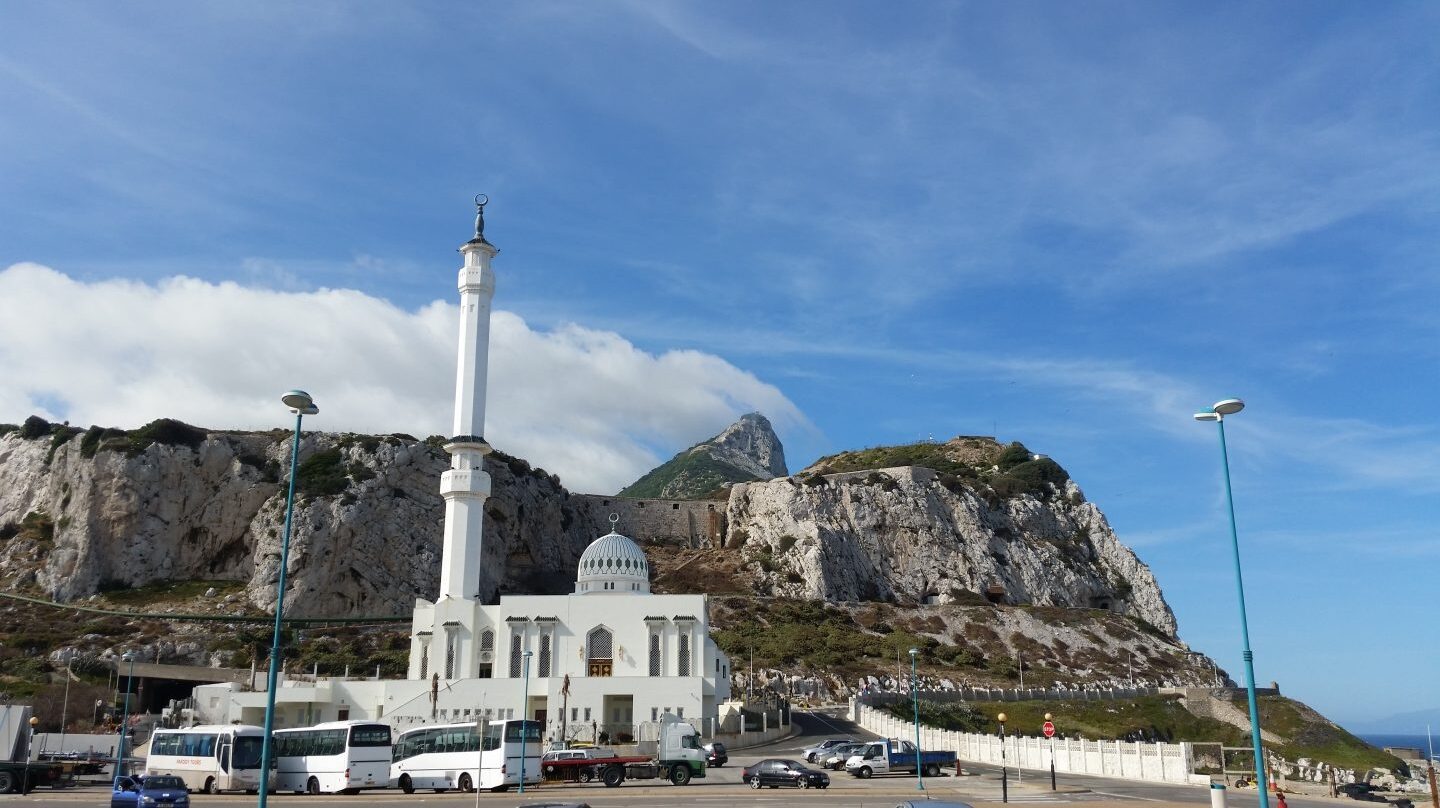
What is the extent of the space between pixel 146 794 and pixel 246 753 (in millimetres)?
8156

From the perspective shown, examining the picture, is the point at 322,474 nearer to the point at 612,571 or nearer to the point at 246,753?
the point at 612,571

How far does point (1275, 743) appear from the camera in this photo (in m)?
75.1

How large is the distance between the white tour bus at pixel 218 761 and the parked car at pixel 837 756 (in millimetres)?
21408

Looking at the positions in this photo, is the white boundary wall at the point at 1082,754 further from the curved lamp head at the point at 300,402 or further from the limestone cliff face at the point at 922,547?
the limestone cliff face at the point at 922,547

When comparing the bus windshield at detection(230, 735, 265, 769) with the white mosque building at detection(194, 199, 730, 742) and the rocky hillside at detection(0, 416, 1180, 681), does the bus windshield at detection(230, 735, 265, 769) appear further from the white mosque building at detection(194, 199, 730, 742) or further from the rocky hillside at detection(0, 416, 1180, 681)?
the rocky hillside at detection(0, 416, 1180, 681)

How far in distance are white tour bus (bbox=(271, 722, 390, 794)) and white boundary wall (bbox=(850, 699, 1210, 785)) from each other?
23367 millimetres

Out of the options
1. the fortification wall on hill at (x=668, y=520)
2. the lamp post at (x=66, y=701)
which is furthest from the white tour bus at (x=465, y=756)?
the fortification wall on hill at (x=668, y=520)

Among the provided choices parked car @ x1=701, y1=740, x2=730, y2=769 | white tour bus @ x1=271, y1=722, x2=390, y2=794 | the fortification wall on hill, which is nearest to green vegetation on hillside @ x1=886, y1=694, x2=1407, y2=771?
parked car @ x1=701, y1=740, x2=730, y2=769

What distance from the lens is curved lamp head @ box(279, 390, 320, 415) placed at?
2125cm

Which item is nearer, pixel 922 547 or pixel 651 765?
pixel 651 765

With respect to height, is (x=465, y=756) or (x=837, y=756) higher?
(x=465, y=756)

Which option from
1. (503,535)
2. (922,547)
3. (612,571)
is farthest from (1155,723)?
(503,535)

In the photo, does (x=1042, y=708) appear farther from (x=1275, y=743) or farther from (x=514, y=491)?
(x=514, y=491)

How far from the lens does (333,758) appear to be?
33438 mm
